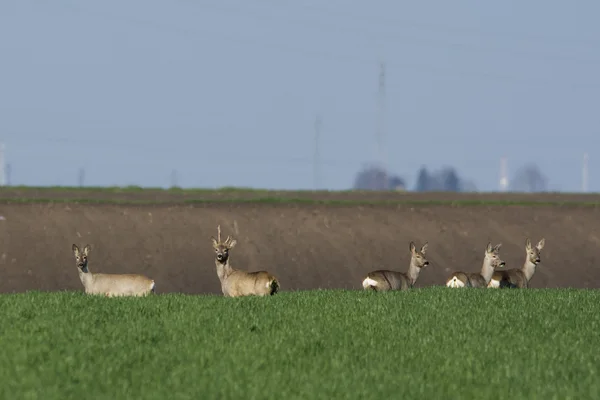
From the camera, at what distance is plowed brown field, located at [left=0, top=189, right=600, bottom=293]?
4181 centimetres

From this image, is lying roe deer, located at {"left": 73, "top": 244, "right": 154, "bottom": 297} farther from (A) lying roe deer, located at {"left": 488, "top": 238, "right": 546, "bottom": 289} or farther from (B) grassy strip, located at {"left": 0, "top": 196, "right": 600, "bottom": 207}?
(B) grassy strip, located at {"left": 0, "top": 196, "right": 600, "bottom": 207}

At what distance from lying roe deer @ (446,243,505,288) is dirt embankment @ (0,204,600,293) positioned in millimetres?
8069

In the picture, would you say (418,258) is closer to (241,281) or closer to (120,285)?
(241,281)

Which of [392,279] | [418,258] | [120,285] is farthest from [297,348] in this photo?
[418,258]

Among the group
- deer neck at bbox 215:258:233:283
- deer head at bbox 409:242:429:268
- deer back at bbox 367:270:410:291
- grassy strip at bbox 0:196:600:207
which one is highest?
grassy strip at bbox 0:196:600:207

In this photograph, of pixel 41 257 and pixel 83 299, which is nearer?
pixel 83 299

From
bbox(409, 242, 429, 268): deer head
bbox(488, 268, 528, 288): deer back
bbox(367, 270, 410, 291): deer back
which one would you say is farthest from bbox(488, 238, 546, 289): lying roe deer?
bbox(367, 270, 410, 291): deer back

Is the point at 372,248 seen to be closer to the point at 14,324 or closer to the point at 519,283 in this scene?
the point at 519,283

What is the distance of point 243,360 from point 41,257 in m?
26.0

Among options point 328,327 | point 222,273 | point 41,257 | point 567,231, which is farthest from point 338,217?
point 328,327

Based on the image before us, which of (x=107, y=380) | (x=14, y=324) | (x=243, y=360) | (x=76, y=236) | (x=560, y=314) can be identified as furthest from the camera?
(x=76, y=236)

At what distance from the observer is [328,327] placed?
20.9 meters

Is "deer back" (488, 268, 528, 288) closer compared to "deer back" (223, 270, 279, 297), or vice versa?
"deer back" (223, 270, 279, 297)

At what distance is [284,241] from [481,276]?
13.7 meters
